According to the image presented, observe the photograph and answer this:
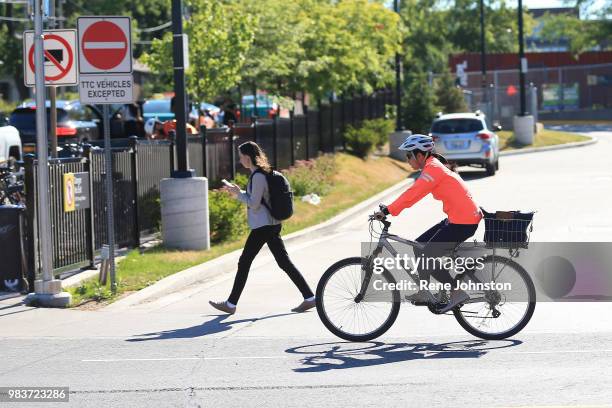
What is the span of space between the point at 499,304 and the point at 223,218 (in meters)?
8.36

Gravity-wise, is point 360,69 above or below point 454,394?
above

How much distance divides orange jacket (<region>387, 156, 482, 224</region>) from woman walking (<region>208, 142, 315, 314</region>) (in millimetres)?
2051

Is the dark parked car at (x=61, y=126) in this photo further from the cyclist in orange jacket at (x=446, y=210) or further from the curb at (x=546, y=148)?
the cyclist in orange jacket at (x=446, y=210)

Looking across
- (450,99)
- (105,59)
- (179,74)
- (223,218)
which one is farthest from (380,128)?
(105,59)

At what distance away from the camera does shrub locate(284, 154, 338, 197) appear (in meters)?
24.0

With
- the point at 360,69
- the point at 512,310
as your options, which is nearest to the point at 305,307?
the point at 512,310

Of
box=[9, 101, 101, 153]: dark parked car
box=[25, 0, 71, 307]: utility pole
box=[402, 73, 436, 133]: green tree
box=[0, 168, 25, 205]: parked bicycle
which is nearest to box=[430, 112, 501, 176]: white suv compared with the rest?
box=[402, 73, 436, 133]: green tree

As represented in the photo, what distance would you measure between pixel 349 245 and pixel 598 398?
35.9 feet

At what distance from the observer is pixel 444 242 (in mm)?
9984

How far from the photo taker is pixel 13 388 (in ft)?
28.4

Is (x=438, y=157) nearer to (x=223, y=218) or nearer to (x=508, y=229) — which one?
(x=508, y=229)

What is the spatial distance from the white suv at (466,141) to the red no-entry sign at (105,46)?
19078 mm

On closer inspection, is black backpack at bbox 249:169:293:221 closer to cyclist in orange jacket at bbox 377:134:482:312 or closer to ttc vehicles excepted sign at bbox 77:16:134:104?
cyclist in orange jacket at bbox 377:134:482:312

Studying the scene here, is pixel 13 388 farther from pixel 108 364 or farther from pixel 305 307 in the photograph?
pixel 305 307
